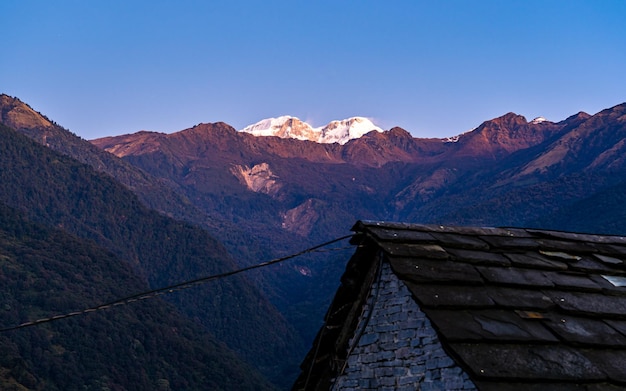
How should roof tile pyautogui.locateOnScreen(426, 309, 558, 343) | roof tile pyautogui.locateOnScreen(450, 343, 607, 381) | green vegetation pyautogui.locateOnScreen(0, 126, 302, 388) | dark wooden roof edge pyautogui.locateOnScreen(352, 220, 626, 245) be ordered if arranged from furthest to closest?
green vegetation pyautogui.locateOnScreen(0, 126, 302, 388) → dark wooden roof edge pyautogui.locateOnScreen(352, 220, 626, 245) → roof tile pyautogui.locateOnScreen(426, 309, 558, 343) → roof tile pyautogui.locateOnScreen(450, 343, 607, 381)

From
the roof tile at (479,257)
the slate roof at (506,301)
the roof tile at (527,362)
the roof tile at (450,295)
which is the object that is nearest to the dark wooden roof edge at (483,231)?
the slate roof at (506,301)

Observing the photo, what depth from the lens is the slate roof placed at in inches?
254

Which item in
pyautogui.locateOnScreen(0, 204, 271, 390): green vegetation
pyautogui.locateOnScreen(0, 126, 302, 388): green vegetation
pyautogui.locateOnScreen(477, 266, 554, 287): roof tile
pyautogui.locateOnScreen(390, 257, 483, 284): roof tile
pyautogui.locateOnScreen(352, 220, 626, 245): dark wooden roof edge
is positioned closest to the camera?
pyautogui.locateOnScreen(390, 257, 483, 284): roof tile

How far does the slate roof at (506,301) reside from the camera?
21.1ft

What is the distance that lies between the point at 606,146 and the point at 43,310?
481 ft

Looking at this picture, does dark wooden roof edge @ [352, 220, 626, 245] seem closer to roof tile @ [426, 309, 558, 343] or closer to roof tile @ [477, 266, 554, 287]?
roof tile @ [477, 266, 554, 287]

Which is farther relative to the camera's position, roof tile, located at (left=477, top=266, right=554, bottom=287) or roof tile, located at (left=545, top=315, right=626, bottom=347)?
roof tile, located at (left=477, top=266, right=554, bottom=287)

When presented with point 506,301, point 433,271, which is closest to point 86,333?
point 433,271

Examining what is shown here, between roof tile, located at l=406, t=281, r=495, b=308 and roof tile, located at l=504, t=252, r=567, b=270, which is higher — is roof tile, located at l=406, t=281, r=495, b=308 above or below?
below

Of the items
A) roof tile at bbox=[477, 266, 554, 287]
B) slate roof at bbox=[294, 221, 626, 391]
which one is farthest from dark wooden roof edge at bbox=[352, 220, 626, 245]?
roof tile at bbox=[477, 266, 554, 287]

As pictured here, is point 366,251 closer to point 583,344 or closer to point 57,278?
point 583,344

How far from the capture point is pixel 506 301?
729cm

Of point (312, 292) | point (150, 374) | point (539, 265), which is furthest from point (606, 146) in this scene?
point (539, 265)

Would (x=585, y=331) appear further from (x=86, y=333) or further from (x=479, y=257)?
(x=86, y=333)
